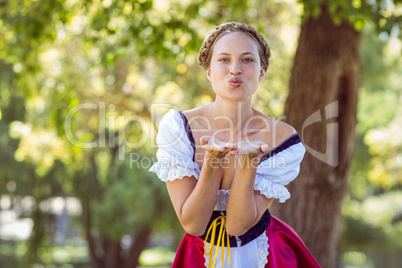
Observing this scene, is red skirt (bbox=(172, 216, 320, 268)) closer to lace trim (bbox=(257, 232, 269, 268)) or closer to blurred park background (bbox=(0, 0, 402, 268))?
lace trim (bbox=(257, 232, 269, 268))

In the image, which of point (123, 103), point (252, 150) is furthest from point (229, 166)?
point (123, 103)

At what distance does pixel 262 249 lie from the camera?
2158mm

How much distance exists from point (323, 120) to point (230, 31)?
8.71ft

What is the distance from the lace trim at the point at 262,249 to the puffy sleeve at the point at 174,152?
44cm

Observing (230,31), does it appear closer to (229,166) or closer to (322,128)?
(229,166)

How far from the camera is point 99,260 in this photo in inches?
574

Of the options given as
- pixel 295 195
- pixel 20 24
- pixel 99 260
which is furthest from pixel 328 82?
pixel 99 260

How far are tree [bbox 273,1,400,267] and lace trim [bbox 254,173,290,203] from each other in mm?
2450

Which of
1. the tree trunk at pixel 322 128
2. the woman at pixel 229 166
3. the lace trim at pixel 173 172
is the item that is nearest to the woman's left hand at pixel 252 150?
the woman at pixel 229 166

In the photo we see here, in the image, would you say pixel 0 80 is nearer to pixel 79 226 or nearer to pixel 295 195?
pixel 79 226

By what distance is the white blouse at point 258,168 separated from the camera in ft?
6.66

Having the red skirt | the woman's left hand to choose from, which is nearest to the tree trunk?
the red skirt

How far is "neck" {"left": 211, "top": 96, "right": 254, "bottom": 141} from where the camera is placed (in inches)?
84.6

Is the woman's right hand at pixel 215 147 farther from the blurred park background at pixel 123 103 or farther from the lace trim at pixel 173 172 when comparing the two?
the blurred park background at pixel 123 103
